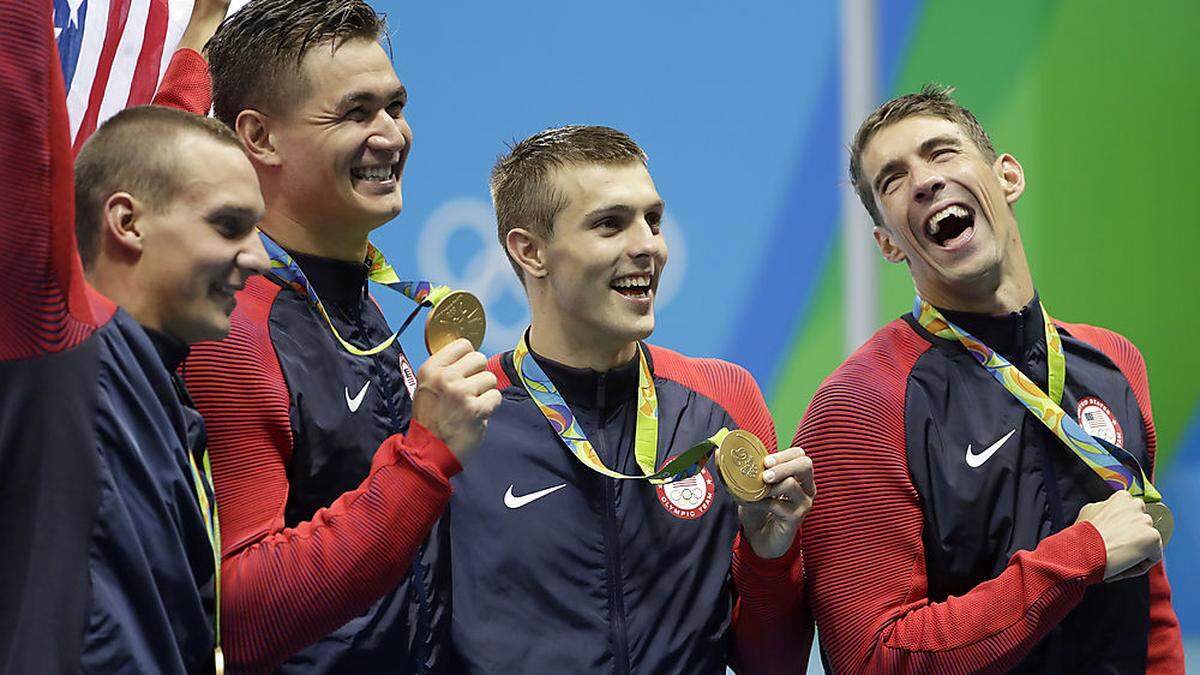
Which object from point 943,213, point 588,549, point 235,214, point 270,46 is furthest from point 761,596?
point 270,46

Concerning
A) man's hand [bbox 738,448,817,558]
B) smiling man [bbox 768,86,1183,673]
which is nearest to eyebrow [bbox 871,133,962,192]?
smiling man [bbox 768,86,1183,673]

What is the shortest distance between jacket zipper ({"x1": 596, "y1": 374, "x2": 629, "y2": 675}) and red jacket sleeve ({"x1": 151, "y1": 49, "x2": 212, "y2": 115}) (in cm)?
98

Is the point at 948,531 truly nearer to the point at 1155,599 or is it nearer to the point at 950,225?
the point at 1155,599

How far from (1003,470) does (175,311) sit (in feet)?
4.99

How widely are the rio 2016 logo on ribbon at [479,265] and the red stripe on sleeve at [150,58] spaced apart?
2639 mm

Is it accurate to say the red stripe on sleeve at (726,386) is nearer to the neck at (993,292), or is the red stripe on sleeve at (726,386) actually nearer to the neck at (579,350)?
the neck at (579,350)

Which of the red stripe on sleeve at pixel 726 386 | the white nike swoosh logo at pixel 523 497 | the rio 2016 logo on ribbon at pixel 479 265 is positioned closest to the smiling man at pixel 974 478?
the red stripe on sleeve at pixel 726 386

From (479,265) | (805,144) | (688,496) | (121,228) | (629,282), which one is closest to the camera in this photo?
(121,228)

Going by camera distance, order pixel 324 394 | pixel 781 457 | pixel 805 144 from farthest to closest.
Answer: pixel 805 144 < pixel 781 457 < pixel 324 394

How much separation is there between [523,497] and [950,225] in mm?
1026

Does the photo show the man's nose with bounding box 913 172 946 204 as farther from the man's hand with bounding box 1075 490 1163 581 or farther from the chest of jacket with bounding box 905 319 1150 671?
the man's hand with bounding box 1075 490 1163 581

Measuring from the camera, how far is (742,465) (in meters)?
2.49

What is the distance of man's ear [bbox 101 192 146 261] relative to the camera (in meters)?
1.87

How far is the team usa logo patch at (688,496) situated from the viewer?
8.86 ft
